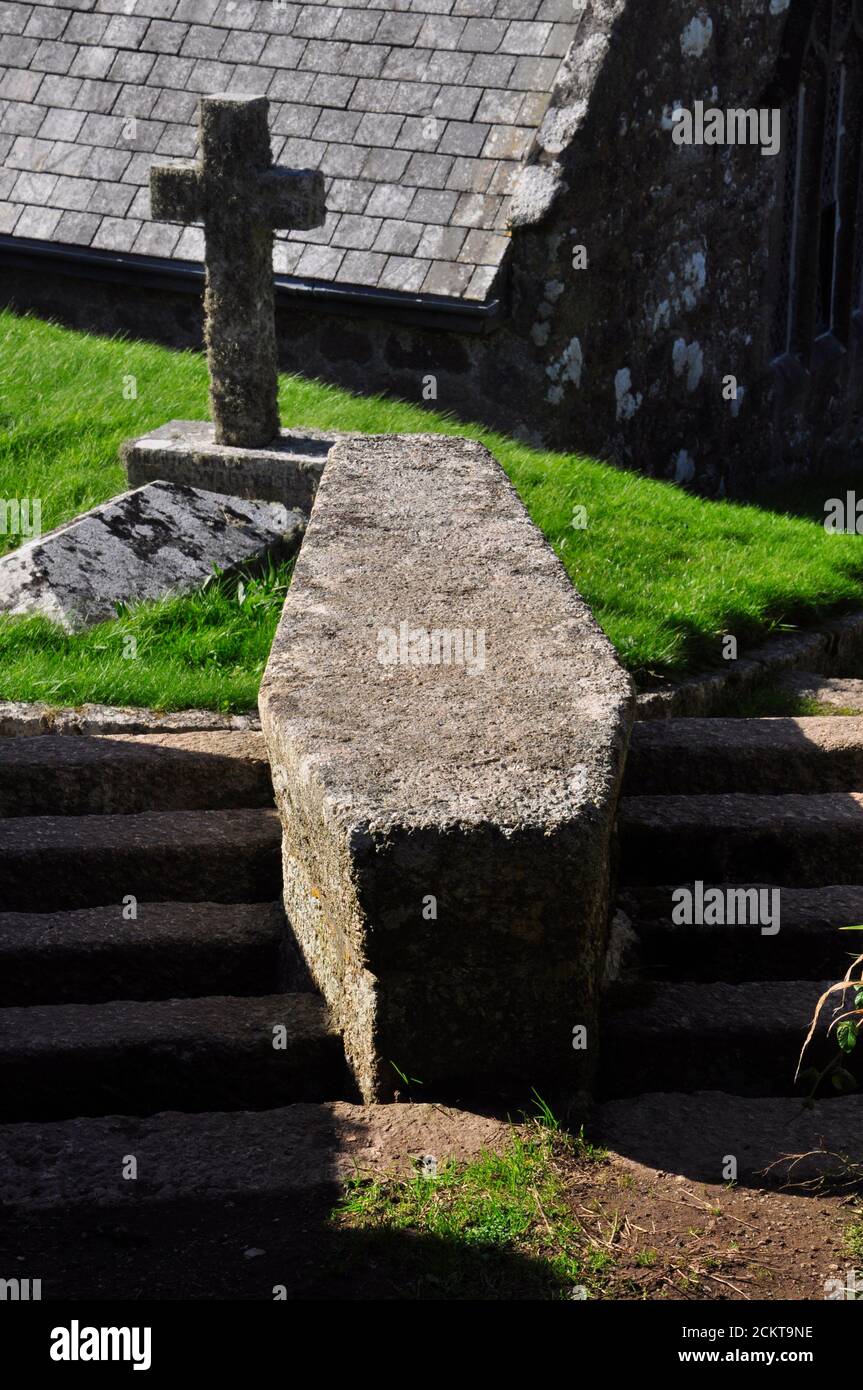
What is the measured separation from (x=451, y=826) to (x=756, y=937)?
1185 millimetres

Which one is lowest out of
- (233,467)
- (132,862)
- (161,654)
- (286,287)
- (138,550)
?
(132,862)

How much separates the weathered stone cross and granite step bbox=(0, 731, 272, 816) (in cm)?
297

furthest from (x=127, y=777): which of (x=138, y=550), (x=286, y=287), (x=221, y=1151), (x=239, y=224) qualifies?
(x=286, y=287)

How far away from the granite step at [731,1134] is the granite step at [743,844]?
3.23 feet

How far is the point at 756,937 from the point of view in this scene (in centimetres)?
367

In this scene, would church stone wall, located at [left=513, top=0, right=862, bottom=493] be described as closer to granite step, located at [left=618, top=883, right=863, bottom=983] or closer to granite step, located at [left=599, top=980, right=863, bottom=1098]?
granite step, located at [left=618, top=883, right=863, bottom=983]

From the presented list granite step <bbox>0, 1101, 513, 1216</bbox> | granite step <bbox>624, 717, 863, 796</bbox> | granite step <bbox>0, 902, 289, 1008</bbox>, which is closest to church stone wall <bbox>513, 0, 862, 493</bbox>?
granite step <bbox>624, 717, 863, 796</bbox>

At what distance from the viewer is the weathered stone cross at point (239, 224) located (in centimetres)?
690

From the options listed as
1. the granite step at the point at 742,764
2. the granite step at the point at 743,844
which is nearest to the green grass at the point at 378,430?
the granite step at the point at 742,764

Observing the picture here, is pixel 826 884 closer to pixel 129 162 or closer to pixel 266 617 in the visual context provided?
pixel 266 617

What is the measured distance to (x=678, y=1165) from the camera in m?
2.80

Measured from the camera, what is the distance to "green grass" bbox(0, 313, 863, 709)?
18.0 feet

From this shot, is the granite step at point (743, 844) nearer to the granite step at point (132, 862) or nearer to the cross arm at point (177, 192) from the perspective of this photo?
the granite step at point (132, 862)

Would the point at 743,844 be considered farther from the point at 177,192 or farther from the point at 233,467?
the point at 177,192
